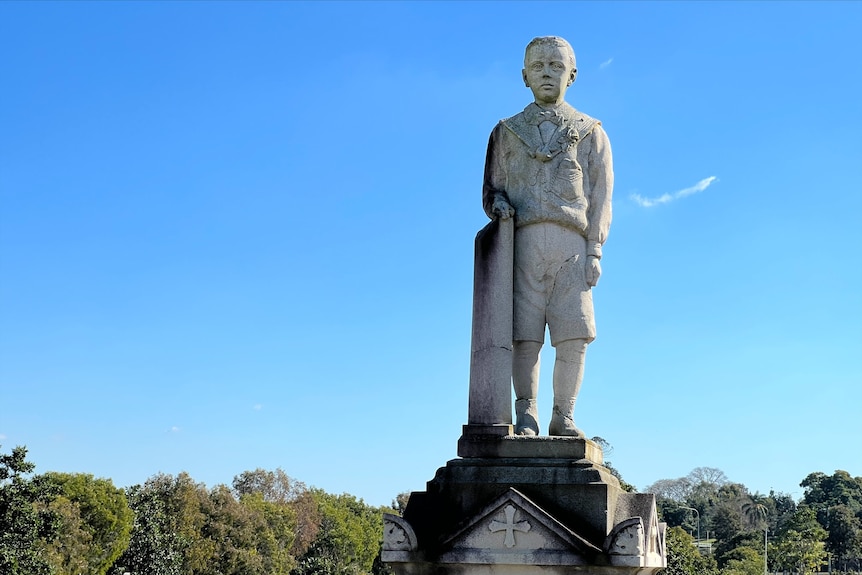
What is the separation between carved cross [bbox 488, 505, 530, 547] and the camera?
9094 millimetres

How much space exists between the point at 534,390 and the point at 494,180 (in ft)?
7.35

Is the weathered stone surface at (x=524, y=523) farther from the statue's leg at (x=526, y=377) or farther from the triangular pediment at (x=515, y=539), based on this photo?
the statue's leg at (x=526, y=377)

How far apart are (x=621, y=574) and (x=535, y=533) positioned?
83 centimetres

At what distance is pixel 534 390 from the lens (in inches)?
404

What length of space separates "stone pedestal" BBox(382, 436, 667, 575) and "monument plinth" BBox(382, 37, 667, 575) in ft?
0.04

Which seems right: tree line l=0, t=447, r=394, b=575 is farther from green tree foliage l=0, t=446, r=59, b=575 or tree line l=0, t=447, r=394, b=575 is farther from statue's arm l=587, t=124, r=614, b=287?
statue's arm l=587, t=124, r=614, b=287

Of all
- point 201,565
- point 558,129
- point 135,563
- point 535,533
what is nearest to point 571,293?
point 558,129

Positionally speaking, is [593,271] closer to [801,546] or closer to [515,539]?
[515,539]

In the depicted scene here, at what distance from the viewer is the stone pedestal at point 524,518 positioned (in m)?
8.97

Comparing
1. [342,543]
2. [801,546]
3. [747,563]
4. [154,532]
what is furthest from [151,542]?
[801,546]

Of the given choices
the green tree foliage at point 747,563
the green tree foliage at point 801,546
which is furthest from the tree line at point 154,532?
the green tree foliage at point 801,546

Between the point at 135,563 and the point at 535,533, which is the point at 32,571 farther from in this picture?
the point at 535,533

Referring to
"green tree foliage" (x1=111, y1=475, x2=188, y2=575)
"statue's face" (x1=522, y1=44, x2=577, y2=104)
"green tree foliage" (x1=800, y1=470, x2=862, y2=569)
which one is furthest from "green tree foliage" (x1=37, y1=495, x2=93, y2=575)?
"green tree foliage" (x1=800, y1=470, x2=862, y2=569)

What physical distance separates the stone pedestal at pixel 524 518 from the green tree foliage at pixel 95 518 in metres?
46.6
